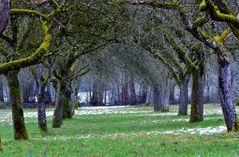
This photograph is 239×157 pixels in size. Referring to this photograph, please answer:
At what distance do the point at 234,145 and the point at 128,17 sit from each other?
27.0 ft

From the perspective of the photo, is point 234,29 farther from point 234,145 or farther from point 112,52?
point 112,52

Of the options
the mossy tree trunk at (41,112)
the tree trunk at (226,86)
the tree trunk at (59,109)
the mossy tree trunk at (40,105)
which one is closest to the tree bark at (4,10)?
the tree trunk at (226,86)

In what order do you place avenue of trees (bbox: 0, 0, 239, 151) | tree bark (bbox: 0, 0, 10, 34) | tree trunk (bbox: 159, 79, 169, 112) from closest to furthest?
tree bark (bbox: 0, 0, 10, 34)
avenue of trees (bbox: 0, 0, 239, 151)
tree trunk (bbox: 159, 79, 169, 112)

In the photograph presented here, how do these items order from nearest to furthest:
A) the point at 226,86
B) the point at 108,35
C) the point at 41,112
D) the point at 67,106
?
the point at 226,86
the point at 108,35
the point at 41,112
the point at 67,106

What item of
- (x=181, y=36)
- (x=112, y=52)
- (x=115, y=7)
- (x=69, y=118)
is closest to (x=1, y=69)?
(x=115, y=7)

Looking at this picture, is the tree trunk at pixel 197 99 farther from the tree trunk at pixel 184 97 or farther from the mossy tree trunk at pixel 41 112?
the tree trunk at pixel 184 97

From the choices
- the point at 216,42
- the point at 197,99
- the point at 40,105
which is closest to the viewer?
the point at 216,42

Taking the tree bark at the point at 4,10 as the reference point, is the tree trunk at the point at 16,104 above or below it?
below

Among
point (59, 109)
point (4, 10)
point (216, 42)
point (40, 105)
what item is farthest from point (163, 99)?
point (4, 10)

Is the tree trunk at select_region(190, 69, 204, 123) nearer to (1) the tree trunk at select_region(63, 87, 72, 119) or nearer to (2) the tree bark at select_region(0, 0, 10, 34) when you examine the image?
(1) the tree trunk at select_region(63, 87, 72, 119)

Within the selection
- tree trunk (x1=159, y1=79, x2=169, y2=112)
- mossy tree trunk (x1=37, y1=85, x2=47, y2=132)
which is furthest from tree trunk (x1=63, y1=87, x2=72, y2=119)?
mossy tree trunk (x1=37, y1=85, x2=47, y2=132)

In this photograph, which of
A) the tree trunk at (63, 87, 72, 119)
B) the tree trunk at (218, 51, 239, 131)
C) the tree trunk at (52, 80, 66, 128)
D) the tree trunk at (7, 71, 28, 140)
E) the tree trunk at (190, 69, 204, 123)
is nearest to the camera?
the tree trunk at (218, 51, 239, 131)

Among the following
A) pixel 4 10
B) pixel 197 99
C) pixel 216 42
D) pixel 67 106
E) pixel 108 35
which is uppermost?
pixel 108 35

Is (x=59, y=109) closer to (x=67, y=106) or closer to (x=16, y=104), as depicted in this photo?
(x=16, y=104)
